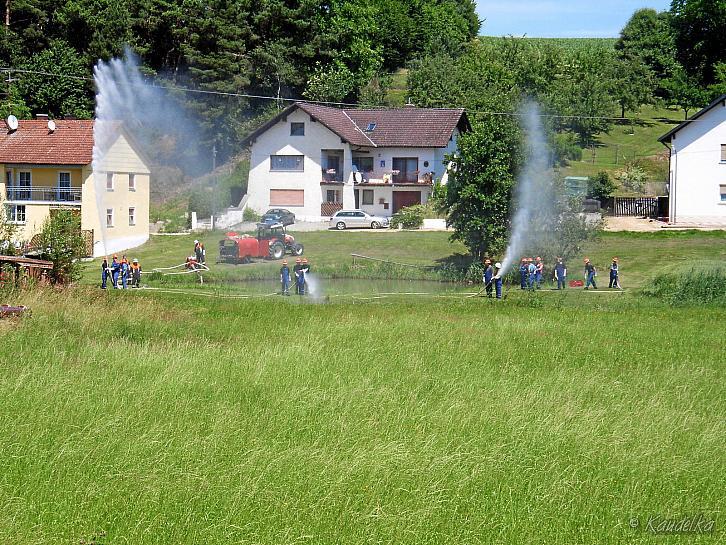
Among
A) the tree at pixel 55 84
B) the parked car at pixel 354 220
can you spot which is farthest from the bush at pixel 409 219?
the tree at pixel 55 84

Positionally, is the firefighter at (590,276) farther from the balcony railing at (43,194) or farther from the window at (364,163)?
the window at (364,163)

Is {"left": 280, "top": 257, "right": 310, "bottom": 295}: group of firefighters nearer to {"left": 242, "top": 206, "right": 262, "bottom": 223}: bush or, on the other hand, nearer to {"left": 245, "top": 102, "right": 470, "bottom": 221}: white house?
{"left": 242, "top": 206, "right": 262, "bottom": 223}: bush

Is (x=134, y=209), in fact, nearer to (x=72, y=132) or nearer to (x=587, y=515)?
(x=72, y=132)

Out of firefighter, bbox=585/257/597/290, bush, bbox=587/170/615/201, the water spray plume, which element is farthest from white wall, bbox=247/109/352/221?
firefighter, bbox=585/257/597/290

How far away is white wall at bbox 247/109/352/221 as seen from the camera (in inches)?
2611

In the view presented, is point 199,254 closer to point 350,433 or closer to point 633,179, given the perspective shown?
point 350,433

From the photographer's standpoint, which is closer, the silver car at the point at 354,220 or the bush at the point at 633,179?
the silver car at the point at 354,220

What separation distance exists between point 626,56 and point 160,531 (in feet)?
326

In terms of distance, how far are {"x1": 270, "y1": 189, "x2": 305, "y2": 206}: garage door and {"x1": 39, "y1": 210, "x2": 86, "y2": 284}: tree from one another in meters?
35.3

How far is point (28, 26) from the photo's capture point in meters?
76.2

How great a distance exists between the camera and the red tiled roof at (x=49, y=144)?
177 feet

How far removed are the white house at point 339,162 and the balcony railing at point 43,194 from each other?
15.1 metres

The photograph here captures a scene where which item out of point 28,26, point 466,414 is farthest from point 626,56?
point 466,414

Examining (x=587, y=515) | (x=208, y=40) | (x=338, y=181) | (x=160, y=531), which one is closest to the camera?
(x=160, y=531)
